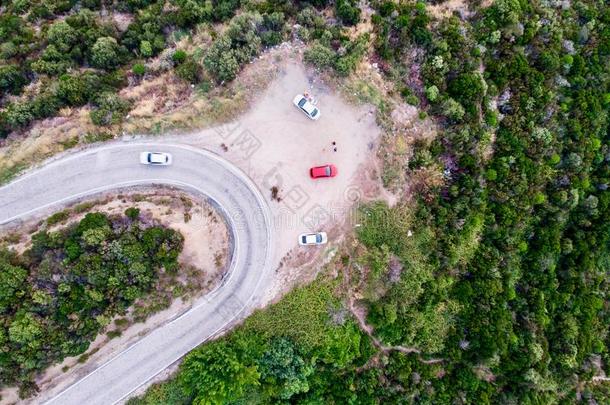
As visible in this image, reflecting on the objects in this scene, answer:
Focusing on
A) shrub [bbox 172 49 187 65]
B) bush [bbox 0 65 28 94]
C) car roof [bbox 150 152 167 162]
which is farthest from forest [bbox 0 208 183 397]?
bush [bbox 0 65 28 94]

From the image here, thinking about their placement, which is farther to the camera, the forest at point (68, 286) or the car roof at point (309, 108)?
the car roof at point (309, 108)

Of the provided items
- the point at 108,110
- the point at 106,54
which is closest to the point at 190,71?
the point at 108,110

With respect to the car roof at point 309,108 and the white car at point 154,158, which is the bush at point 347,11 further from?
the white car at point 154,158

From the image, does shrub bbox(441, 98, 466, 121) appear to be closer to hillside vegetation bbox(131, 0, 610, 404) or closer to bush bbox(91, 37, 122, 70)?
hillside vegetation bbox(131, 0, 610, 404)

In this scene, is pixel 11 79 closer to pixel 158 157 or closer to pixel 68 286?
pixel 158 157

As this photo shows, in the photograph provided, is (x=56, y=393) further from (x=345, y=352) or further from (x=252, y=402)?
(x=345, y=352)

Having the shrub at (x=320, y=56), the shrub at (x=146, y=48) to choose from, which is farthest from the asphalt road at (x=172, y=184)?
the shrub at (x=320, y=56)

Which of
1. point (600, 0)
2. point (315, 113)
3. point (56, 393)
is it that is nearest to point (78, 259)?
point (56, 393)
